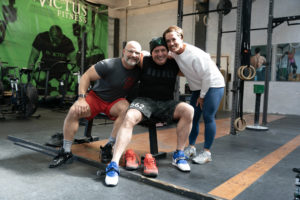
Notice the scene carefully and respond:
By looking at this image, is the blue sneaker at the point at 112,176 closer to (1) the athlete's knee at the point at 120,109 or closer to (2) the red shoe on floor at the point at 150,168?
(2) the red shoe on floor at the point at 150,168

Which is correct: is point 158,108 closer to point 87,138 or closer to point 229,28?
point 87,138

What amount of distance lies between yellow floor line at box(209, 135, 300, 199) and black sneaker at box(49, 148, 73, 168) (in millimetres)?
1202

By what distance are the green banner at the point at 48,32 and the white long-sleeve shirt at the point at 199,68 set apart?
4966mm

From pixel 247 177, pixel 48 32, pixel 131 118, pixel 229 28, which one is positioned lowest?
pixel 247 177

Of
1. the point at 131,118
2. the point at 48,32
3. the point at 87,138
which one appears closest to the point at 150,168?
the point at 131,118

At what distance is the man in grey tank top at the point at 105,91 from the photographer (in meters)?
2.02

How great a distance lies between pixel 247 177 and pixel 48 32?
24.5 feet

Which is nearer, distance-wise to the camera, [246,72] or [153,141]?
[153,141]

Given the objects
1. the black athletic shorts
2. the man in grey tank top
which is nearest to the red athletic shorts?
the man in grey tank top

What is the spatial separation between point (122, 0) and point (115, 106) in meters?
8.37

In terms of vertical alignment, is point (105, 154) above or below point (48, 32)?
below

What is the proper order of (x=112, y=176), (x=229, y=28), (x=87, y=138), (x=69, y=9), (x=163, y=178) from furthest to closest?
(x=69, y=9) < (x=229, y=28) < (x=87, y=138) < (x=163, y=178) < (x=112, y=176)

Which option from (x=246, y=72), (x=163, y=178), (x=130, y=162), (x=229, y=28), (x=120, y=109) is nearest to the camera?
(x=163, y=178)

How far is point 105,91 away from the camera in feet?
7.16
